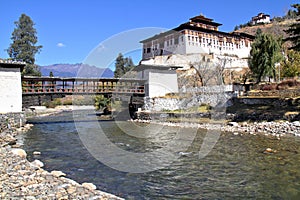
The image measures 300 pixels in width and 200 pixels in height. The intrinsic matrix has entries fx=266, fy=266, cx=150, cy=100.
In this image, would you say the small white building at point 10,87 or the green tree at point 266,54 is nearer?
the small white building at point 10,87

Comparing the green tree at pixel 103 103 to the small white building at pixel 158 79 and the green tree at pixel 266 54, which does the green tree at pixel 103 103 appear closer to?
the small white building at pixel 158 79

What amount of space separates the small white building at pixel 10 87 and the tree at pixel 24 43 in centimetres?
2896

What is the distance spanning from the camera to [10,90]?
76.1 feet

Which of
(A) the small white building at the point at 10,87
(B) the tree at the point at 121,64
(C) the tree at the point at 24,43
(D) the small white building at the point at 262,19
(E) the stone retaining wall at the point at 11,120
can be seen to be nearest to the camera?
(E) the stone retaining wall at the point at 11,120

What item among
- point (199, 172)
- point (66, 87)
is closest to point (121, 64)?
point (66, 87)

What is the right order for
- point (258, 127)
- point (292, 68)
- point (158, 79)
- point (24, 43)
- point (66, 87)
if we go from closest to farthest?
point (258, 127) → point (66, 87) → point (158, 79) → point (292, 68) → point (24, 43)

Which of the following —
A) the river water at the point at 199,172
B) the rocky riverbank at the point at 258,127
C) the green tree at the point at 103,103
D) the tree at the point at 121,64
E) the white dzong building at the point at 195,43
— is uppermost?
the white dzong building at the point at 195,43

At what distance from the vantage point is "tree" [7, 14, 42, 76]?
50188 millimetres

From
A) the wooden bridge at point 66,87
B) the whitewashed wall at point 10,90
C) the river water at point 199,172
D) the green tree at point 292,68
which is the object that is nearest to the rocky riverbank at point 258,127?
the river water at point 199,172

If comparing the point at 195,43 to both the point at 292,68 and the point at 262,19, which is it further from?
the point at 262,19

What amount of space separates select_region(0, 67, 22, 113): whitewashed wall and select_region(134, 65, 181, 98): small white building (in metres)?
15.5

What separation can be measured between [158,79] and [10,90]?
58.8 ft

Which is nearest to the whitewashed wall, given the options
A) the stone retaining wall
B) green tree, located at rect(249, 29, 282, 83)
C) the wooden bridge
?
the stone retaining wall

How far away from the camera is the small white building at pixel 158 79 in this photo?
34.2 metres
